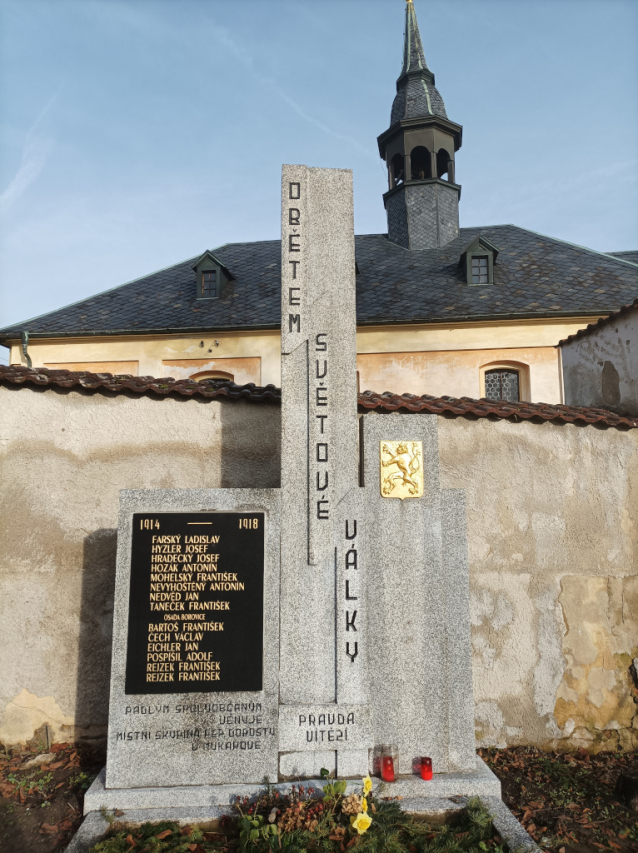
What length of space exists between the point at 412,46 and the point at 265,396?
77.1 ft

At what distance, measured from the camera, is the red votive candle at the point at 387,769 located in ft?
14.4

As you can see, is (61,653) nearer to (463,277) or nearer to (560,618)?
(560,618)

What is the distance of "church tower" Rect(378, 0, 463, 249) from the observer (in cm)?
1981

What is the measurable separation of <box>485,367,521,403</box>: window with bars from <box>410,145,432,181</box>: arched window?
28.0 ft

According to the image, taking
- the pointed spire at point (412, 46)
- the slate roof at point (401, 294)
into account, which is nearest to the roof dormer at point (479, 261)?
the slate roof at point (401, 294)

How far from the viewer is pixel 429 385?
51.6ft

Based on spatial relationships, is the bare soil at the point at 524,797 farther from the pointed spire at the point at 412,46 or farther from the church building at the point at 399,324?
the pointed spire at the point at 412,46

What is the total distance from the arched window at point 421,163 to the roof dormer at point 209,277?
813 cm

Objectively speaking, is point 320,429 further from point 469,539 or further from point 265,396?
point 469,539

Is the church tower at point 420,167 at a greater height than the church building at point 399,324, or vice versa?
the church tower at point 420,167

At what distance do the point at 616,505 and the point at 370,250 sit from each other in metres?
14.8

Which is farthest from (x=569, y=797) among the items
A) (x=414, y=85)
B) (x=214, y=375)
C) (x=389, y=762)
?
(x=414, y=85)

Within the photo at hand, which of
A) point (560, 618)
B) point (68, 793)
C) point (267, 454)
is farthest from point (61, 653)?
point (560, 618)

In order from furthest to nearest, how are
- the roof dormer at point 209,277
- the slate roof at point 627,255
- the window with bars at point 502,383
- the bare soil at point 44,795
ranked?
1. the slate roof at point 627,255
2. the roof dormer at point 209,277
3. the window with bars at point 502,383
4. the bare soil at point 44,795
